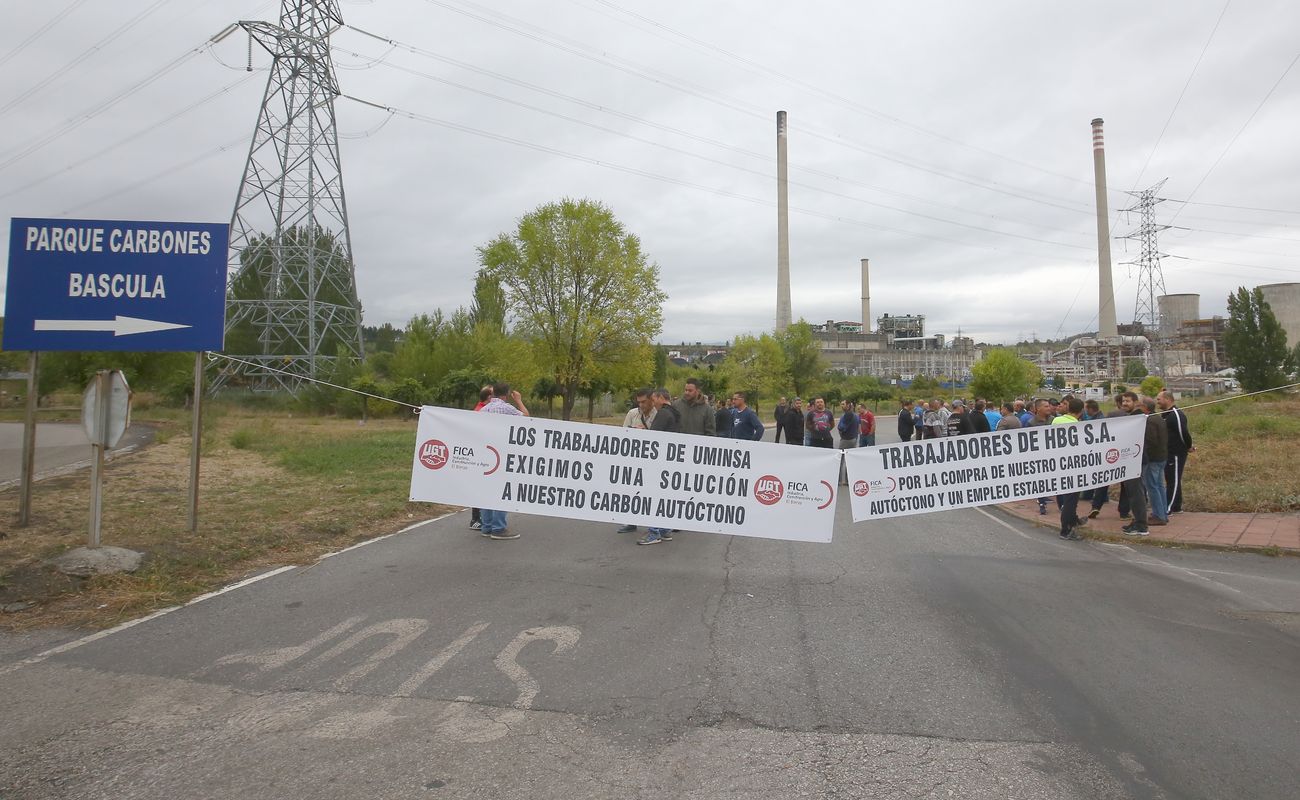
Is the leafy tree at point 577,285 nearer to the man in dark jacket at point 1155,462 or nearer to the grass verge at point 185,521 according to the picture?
the grass verge at point 185,521

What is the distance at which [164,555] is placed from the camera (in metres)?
7.75

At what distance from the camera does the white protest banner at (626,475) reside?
8.23 m

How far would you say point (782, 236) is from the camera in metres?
80.4

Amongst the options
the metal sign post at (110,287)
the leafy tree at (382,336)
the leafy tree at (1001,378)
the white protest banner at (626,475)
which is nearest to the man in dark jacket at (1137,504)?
the white protest banner at (626,475)

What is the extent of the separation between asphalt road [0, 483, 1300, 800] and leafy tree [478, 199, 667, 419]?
90.1 feet

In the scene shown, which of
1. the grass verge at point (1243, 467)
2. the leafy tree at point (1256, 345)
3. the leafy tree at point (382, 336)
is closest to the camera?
the grass verge at point (1243, 467)

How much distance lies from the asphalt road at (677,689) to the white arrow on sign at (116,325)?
3.36m

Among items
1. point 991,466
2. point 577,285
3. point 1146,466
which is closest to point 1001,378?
point 577,285

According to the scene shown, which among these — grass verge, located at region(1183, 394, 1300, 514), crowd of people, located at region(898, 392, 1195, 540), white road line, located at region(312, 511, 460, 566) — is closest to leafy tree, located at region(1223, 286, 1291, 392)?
grass verge, located at region(1183, 394, 1300, 514)

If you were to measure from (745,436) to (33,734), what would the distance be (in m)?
10.0

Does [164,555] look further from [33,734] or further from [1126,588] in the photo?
[1126,588]

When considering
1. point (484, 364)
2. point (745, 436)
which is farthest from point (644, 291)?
point (745, 436)

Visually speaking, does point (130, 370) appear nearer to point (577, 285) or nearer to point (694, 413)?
point (577, 285)

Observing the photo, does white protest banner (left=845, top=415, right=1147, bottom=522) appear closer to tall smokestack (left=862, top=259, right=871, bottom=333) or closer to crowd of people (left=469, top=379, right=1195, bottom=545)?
crowd of people (left=469, top=379, right=1195, bottom=545)
